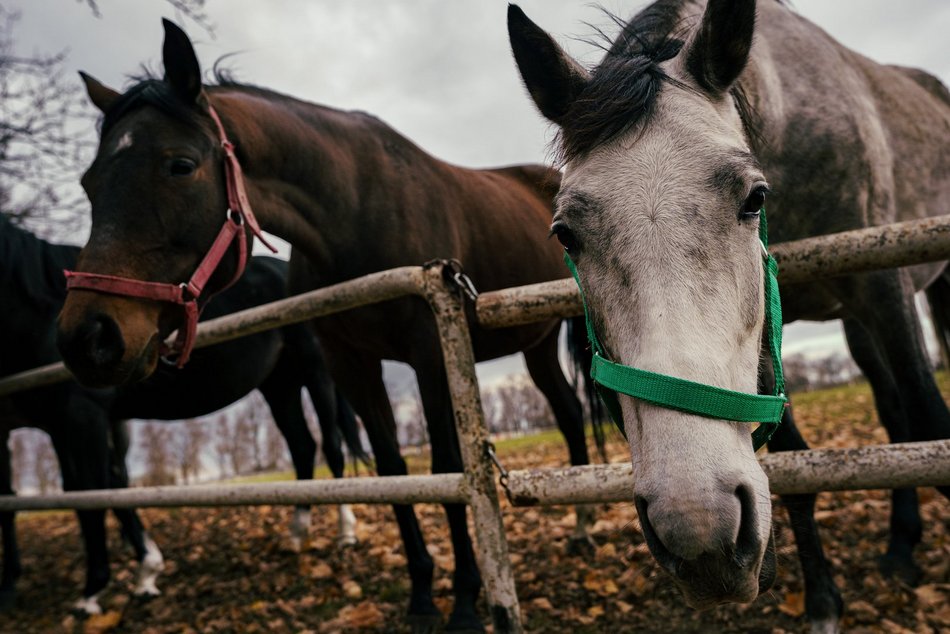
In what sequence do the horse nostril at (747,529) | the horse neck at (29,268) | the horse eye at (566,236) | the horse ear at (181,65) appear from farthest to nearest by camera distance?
1. the horse neck at (29,268)
2. the horse ear at (181,65)
3. the horse eye at (566,236)
4. the horse nostril at (747,529)

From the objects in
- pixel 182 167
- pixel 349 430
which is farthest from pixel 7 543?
pixel 182 167

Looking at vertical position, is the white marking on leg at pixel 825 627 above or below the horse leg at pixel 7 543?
below

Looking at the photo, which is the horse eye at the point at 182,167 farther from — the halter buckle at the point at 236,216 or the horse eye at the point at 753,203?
the horse eye at the point at 753,203

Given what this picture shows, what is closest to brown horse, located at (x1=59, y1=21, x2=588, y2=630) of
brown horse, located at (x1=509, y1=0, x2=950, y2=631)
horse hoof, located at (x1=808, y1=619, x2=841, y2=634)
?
brown horse, located at (x1=509, y1=0, x2=950, y2=631)

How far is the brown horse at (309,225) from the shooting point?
2.43 metres

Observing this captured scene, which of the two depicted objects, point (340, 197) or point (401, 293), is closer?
point (401, 293)

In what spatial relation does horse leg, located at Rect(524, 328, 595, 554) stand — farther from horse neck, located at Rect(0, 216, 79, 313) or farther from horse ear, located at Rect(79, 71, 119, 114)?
horse neck, located at Rect(0, 216, 79, 313)

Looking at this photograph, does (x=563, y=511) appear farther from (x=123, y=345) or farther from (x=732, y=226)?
(x=732, y=226)

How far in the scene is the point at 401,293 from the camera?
7.27 ft

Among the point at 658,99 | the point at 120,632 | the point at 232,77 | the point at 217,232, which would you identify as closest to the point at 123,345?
the point at 217,232

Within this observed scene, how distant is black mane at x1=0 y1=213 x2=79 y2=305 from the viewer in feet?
14.3

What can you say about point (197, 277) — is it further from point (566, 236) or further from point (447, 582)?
point (447, 582)

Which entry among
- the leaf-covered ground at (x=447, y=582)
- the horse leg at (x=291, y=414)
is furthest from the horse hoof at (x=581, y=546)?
the horse leg at (x=291, y=414)

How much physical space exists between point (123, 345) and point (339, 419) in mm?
3920
